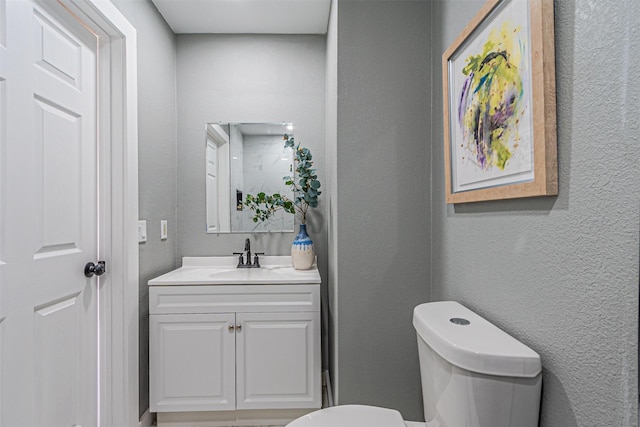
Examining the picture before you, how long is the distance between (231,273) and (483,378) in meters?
1.49

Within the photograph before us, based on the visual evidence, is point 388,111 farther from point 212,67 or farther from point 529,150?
point 212,67

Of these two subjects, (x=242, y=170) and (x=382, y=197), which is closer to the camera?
(x=382, y=197)

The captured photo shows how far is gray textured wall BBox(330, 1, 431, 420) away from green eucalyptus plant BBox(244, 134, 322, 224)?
0.61 metres

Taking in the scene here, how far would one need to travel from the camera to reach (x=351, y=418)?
104cm

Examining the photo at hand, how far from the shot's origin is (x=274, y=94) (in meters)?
2.24

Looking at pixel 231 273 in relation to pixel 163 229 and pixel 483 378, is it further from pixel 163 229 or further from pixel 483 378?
pixel 483 378

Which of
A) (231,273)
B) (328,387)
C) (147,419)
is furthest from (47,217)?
(328,387)

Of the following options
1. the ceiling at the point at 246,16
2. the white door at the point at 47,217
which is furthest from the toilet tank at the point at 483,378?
the ceiling at the point at 246,16

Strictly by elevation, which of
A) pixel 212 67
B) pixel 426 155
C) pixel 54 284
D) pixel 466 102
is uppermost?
pixel 212 67

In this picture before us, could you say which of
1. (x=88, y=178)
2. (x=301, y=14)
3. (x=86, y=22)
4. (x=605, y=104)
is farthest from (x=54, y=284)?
(x=301, y=14)

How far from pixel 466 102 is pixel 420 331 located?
0.77m

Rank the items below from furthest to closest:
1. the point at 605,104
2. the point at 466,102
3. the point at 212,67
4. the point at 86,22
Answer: the point at 212,67 → the point at 86,22 → the point at 466,102 → the point at 605,104

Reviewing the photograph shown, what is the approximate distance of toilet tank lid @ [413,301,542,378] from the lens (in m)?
0.76

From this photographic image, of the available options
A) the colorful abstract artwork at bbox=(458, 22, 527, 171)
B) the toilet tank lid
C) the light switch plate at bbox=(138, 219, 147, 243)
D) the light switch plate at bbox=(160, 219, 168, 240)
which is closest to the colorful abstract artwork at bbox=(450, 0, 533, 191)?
the colorful abstract artwork at bbox=(458, 22, 527, 171)
